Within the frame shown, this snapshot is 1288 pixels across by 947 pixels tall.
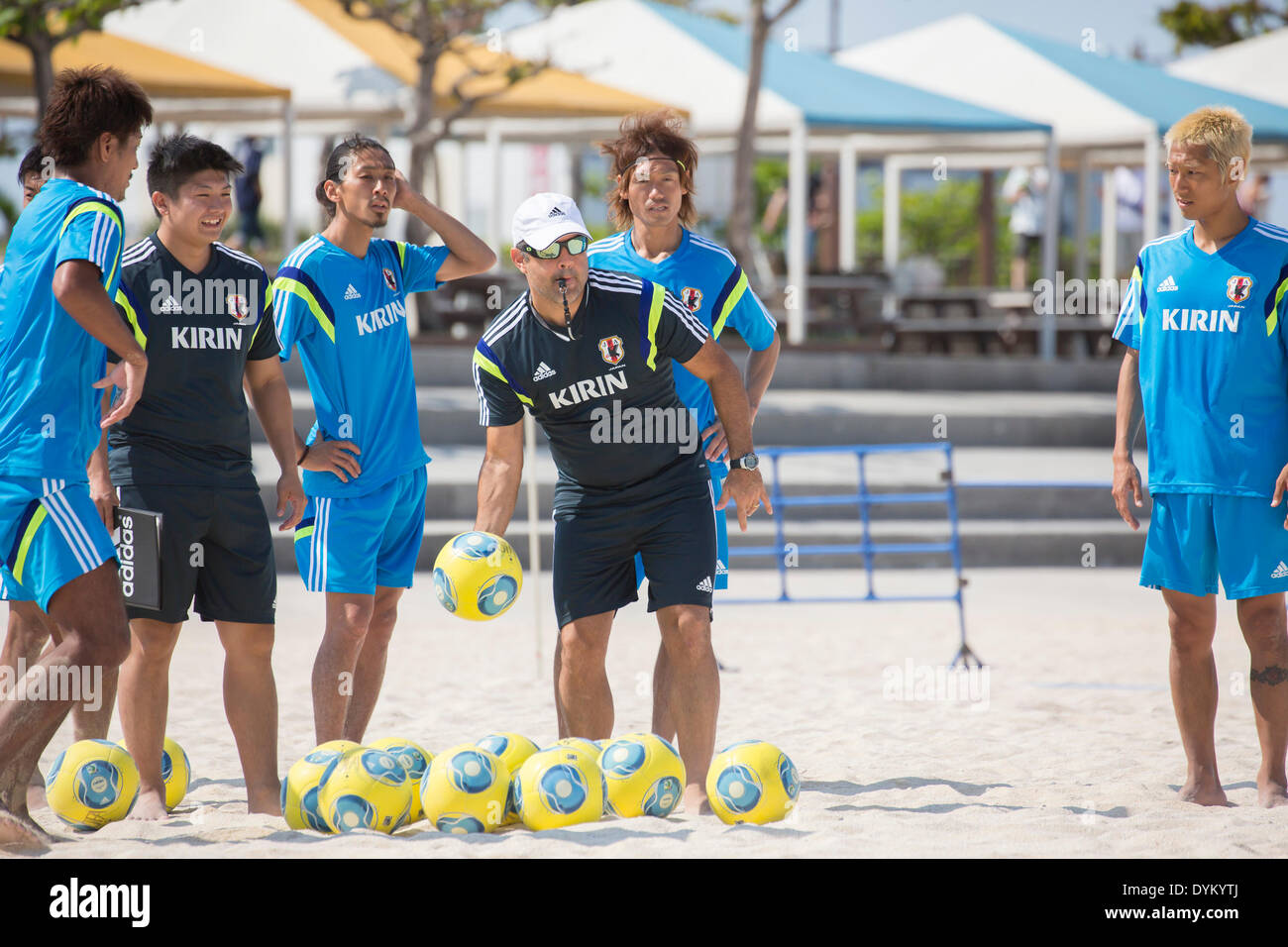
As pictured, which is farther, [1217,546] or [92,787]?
[1217,546]

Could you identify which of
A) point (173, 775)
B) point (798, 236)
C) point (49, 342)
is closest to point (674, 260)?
point (49, 342)

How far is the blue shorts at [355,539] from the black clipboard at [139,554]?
66 centimetres

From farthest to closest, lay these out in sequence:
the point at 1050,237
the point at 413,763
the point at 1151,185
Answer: the point at 1151,185 → the point at 1050,237 → the point at 413,763

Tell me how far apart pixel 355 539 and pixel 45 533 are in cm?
126

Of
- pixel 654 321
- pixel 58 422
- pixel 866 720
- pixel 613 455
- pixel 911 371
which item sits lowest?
pixel 866 720

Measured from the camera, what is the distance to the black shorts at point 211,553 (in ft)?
15.0

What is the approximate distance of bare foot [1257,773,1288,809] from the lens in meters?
4.87

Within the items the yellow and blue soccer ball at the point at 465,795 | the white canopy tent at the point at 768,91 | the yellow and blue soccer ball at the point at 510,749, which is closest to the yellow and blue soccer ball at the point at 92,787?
the yellow and blue soccer ball at the point at 465,795

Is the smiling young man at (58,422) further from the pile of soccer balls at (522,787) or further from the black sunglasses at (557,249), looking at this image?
the black sunglasses at (557,249)

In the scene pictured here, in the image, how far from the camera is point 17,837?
4.01m

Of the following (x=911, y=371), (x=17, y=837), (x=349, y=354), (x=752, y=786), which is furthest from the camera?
(x=911, y=371)

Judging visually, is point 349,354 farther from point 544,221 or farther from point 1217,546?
point 1217,546

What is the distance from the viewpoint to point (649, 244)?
17.3ft

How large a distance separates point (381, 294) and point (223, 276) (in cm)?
67
